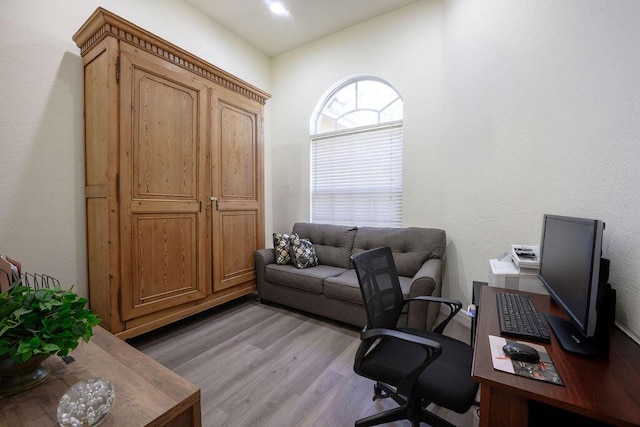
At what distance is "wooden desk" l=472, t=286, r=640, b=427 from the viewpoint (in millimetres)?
688

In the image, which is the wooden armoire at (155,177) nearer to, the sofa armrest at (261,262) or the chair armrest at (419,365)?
the sofa armrest at (261,262)

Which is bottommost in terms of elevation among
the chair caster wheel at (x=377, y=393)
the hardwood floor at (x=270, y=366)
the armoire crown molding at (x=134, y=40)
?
the hardwood floor at (x=270, y=366)

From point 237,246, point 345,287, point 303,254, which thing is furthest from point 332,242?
point 237,246

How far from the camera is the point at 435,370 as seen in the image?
1.17 m

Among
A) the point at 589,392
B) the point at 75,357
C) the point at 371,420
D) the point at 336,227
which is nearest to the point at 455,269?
the point at 336,227

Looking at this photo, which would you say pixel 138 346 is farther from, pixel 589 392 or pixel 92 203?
pixel 589 392

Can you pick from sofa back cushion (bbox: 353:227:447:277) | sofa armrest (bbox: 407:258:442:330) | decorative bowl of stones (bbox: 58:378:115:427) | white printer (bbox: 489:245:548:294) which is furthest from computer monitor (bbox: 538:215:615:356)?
decorative bowl of stones (bbox: 58:378:115:427)

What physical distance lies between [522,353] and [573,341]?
29cm

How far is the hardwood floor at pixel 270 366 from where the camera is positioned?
1.51 metres

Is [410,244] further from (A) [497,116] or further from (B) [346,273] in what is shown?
(A) [497,116]

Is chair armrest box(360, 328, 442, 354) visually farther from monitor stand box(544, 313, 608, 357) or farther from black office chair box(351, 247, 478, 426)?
monitor stand box(544, 313, 608, 357)

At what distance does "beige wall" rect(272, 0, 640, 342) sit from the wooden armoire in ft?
4.42

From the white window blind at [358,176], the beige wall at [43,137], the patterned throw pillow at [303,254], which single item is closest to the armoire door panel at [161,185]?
the beige wall at [43,137]

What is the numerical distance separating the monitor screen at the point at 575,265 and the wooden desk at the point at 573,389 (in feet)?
0.39
